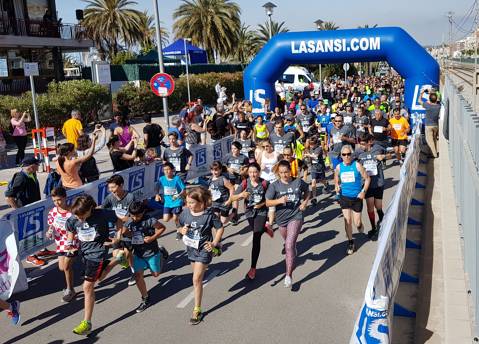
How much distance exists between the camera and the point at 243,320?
657cm

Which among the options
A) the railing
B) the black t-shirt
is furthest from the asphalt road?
the railing

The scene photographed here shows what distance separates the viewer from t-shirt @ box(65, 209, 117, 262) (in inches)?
250

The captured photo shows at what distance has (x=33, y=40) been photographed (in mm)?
30875

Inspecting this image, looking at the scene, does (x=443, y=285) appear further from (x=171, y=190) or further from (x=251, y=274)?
(x=171, y=190)

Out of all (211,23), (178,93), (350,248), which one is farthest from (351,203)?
(211,23)

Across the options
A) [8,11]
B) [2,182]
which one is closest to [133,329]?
[2,182]

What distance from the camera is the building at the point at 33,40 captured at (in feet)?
99.3

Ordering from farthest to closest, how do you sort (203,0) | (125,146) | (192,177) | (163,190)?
(203,0)
(192,177)
(125,146)
(163,190)

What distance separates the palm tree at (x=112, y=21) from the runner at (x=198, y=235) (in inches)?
1791

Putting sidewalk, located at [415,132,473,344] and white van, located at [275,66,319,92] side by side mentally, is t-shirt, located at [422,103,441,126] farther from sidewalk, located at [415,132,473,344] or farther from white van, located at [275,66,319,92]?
white van, located at [275,66,319,92]

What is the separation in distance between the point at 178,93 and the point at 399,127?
21855 millimetres

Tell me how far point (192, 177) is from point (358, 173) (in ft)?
21.0

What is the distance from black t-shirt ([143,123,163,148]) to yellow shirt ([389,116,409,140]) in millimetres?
6677

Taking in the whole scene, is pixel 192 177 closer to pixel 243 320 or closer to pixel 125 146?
pixel 125 146
